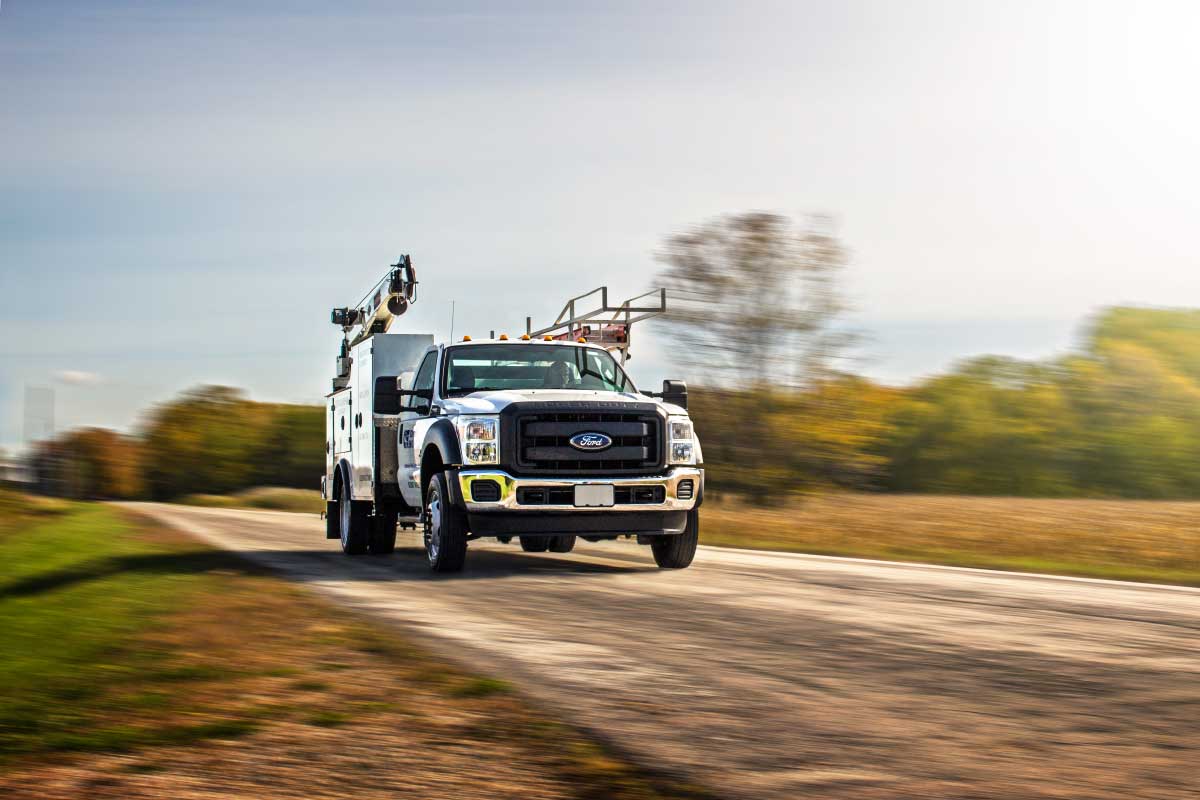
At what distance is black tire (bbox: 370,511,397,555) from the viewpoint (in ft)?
57.9

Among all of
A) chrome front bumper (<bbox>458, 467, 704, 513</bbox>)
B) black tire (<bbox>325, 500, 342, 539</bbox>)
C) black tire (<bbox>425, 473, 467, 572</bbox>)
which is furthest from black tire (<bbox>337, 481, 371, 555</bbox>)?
chrome front bumper (<bbox>458, 467, 704, 513</bbox>)

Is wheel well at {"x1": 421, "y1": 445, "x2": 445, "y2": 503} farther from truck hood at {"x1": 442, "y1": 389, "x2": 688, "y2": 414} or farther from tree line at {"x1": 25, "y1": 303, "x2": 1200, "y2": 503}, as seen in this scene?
tree line at {"x1": 25, "y1": 303, "x2": 1200, "y2": 503}

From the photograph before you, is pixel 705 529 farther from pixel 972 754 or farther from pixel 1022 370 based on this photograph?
pixel 1022 370

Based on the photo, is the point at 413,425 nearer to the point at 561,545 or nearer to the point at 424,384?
the point at 424,384

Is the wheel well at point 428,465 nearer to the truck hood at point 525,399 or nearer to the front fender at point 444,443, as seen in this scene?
the front fender at point 444,443

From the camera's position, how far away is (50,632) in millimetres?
8789

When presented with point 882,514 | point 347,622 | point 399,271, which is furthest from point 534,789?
point 882,514

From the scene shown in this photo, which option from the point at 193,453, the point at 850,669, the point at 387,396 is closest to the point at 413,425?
the point at 387,396

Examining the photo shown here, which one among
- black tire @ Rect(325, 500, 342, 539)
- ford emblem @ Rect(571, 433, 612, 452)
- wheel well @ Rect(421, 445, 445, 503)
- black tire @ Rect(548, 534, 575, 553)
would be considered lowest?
black tire @ Rect(548, 534, 575, 553)

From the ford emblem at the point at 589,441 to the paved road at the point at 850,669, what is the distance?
133 centimetres

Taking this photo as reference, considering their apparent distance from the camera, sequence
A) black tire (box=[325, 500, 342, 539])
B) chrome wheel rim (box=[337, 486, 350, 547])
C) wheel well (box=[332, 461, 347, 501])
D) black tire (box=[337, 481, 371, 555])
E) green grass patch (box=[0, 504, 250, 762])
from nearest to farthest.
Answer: green grass patch (box=[0, 504, 250, 762]) → black tire (box=[337, 481, 371, 555]) → chrome wheel rim (box=[337, 486, 350, 547]) → wheel well (box=[332, 461, 347, 501]) → black tire (box=[325, 500, 342, 539])

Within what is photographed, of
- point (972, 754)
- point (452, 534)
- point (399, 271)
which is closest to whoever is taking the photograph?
point (972, 754)

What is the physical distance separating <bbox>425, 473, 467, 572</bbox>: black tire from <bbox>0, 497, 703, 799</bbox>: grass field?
332 centimetres

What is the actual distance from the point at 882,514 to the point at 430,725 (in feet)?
125
